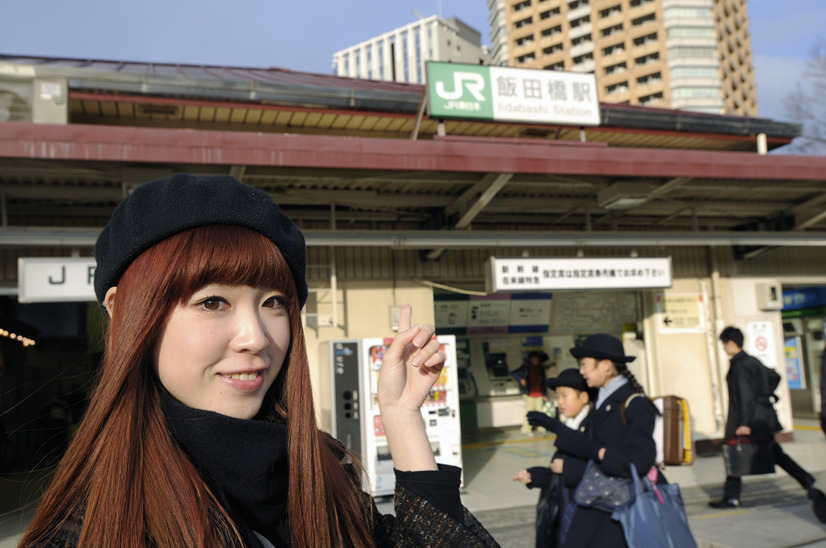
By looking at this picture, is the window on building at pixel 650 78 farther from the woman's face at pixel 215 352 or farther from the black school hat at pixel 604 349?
the woman's face at pixel 215 352

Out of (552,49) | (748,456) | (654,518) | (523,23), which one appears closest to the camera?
(654,518)

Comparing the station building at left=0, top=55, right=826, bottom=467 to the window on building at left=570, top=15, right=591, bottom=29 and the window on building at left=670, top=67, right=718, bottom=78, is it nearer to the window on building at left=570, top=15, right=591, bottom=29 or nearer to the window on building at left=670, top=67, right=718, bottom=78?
the window on building at left=670, top=67, right=718, bottom=78

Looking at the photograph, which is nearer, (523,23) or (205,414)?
(205,414)

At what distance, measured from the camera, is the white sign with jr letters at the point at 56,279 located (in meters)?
6.67

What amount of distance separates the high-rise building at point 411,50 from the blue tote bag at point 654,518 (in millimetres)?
100079

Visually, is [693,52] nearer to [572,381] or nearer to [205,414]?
[572,381]

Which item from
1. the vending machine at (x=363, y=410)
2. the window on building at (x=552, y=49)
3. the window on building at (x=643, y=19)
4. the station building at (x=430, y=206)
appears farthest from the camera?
the window on building at (x=552, y=49)

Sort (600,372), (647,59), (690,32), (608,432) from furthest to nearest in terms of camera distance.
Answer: (647,59) < (690,32) < (600,372) < (608,432)

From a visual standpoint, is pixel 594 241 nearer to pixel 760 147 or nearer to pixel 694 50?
pixel 760 147

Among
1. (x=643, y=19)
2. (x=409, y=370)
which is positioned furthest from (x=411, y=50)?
(x=409, y=370)

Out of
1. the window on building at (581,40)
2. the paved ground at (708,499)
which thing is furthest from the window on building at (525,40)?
the paved ground at (708,499)

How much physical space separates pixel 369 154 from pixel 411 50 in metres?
127

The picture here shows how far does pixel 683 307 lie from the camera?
11125 mm

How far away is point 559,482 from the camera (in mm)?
4109
